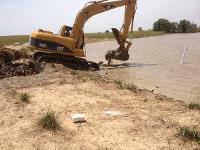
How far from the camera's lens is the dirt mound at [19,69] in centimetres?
1611

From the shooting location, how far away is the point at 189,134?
797 cm

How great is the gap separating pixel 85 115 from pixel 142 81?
7362 mm

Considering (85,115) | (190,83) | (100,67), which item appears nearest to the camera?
(85,115)

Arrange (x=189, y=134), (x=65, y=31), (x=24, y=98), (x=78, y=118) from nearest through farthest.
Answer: (x=189, y=134)
(x=78, y=118)
(x=24, y=98)
(x=65, y=31)

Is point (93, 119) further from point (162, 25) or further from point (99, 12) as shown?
point (162, 25)

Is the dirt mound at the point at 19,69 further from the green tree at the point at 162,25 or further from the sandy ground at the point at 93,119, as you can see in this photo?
the green tree at the point at 162,25

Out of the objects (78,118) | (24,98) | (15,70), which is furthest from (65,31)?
(78,118)

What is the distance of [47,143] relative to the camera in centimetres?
802

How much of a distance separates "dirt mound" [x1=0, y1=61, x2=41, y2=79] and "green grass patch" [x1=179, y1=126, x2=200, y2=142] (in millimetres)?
9292

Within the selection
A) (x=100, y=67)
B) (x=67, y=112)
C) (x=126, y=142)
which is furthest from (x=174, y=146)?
(x=100, y=67)

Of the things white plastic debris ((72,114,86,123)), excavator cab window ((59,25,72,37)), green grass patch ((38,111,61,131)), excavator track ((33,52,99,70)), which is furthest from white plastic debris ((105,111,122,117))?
excavator cab window ((59,25,72,37))

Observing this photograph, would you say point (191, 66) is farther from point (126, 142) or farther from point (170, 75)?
point (126, 142)

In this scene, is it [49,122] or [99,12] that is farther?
[99,12]

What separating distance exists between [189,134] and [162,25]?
297 feet
